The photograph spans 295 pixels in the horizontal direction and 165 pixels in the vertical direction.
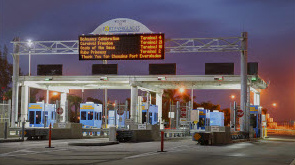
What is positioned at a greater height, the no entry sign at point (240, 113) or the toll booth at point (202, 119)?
the no entry sign at point (240, 113)

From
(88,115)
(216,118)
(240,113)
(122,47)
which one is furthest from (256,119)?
(88,115)

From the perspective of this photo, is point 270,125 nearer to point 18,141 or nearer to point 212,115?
point 212,115

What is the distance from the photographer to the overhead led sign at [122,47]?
3484 centimetres

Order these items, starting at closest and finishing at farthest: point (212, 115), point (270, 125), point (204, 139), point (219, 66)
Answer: point (204, 139), point (219, 66), point (212, 115), point (270, 125)

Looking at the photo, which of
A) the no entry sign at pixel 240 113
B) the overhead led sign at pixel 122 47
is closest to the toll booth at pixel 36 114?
the overhead led sign at pixel 122 47

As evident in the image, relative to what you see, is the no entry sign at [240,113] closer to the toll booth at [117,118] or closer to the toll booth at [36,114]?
the toll booth at [117,118]

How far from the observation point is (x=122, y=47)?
1401 inches

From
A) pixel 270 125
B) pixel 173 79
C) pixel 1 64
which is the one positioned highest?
pixel 1 64

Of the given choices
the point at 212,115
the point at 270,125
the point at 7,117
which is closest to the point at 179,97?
the point at 270,125

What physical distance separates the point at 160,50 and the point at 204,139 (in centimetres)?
951

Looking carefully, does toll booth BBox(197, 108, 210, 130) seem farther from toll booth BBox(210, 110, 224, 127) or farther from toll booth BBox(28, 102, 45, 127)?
toll booth BBox(28, 102, 45, 127)

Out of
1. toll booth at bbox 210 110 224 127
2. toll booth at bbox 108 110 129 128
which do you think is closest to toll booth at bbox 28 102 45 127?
toll booth at bbox 108 110 129 128

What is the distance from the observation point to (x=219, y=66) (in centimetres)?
4447

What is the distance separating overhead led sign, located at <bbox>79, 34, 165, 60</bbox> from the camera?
34.8 metres
